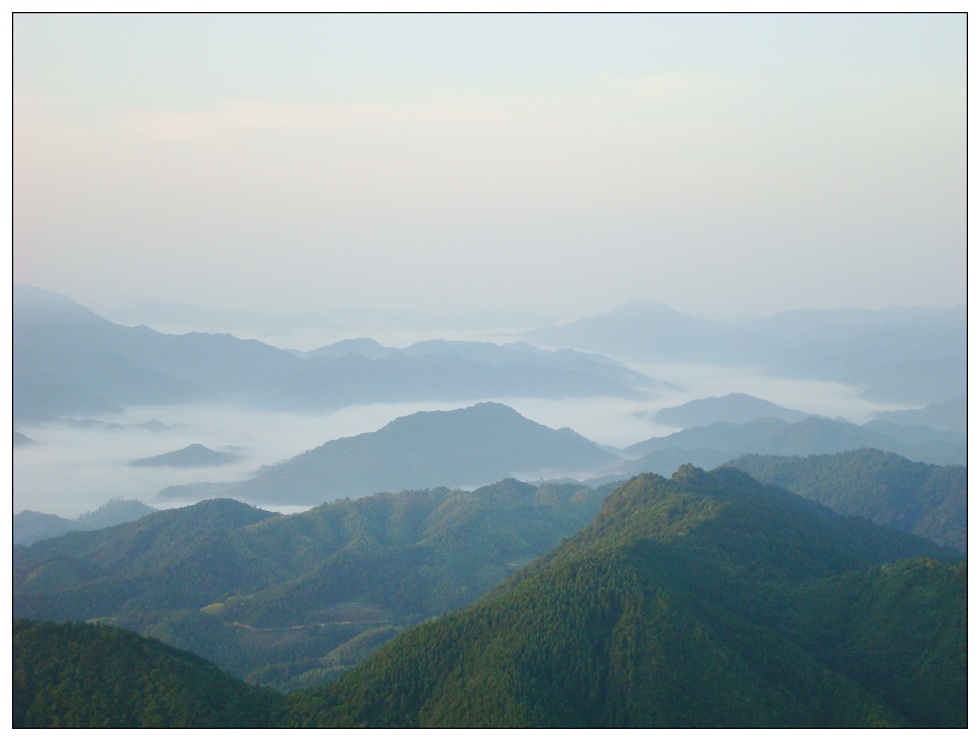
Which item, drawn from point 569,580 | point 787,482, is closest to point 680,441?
point 787,482

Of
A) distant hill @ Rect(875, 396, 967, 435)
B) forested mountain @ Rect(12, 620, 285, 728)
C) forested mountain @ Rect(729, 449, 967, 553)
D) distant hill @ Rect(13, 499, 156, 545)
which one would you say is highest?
distant hill @ Rect(875, 396, 967, 435)

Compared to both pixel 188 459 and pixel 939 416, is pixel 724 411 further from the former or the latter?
pixel 188 459

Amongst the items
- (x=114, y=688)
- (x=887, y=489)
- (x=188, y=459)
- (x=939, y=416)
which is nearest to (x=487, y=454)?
(x=188, y=459)

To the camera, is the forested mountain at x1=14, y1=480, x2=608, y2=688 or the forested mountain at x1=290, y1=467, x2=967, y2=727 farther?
the forested mountain at x1=14, y1=480, x2=608, y2=688

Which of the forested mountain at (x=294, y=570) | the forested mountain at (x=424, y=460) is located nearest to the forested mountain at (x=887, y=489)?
the forested mountain at (x=294, y=570)

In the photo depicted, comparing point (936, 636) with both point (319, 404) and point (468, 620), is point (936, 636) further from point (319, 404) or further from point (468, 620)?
point (319, 404)

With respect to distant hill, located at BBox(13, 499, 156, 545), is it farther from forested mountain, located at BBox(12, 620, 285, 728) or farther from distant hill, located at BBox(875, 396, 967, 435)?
distant hill, located at BBox(875, 396, 967, 435)

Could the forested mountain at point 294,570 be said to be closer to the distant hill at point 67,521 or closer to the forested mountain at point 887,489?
the forested mountain at point 887,489

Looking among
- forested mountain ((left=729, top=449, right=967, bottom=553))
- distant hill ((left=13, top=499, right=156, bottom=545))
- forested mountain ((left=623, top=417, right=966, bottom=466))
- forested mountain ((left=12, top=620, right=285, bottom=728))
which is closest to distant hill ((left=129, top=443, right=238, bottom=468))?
distant hill ((left=13, top=499, right=156, bottom=545))
